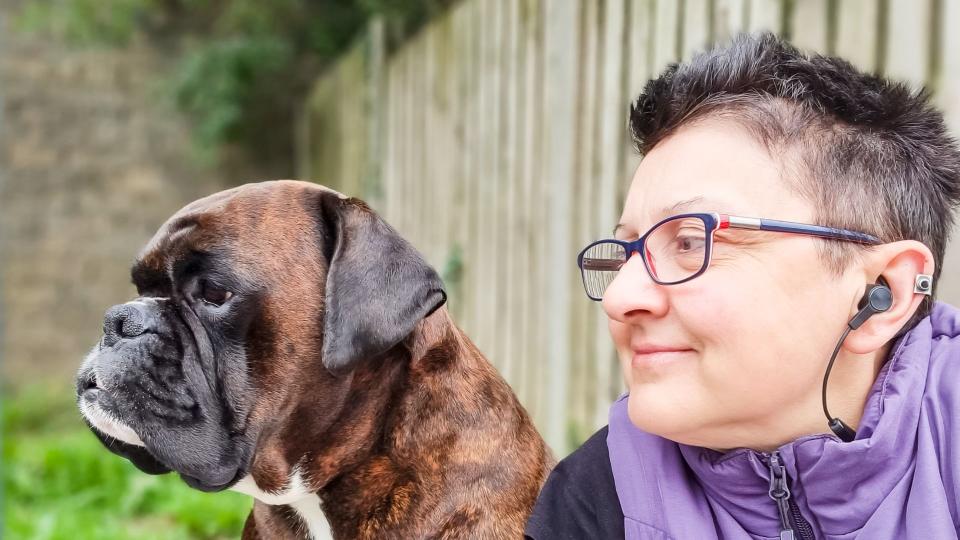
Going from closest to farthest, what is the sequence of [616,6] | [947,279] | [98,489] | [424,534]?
1. [424,534]
2. [947,279]
3. [616,6]
4. [98,489]

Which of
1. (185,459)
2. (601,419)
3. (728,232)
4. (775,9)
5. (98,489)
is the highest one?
(775,9)

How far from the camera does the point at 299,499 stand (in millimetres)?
2133

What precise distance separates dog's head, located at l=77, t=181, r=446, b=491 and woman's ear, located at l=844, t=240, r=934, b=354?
0.82 m

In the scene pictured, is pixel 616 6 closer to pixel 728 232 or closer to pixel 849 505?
pixel 728 232

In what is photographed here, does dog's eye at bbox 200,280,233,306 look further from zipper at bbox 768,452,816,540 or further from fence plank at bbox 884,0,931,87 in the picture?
fence plank at bbox 884,0,931,87

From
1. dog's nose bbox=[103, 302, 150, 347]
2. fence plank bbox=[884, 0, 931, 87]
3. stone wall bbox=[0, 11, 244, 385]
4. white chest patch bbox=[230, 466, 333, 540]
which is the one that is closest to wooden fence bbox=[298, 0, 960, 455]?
fence plank bbox=[884, 0, 931, 87]

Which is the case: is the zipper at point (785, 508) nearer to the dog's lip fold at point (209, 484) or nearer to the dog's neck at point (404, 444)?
the dog's neck at point (404, 444)

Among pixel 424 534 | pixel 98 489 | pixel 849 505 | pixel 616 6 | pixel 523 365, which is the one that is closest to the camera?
pixel 849 505

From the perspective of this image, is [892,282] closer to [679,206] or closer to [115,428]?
[679,206]

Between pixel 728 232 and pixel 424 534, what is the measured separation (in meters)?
0.85

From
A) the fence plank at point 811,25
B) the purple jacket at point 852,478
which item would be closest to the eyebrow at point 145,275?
the purple jacket at point 852,478

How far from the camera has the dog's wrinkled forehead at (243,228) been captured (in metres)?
2.03

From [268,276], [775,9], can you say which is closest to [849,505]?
[268,276]

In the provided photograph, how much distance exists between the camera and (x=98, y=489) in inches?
251
